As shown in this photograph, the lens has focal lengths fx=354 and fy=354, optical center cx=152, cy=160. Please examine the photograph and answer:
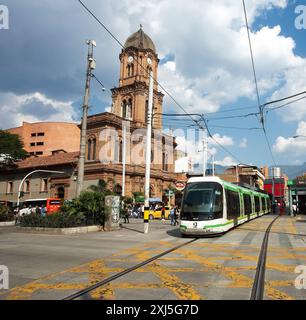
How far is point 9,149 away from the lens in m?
51.7

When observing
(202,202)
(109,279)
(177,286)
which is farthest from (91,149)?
(177,286)

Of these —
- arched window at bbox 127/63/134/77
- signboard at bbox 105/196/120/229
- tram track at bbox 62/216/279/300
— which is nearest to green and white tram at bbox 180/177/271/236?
tram track at bbox 62/216/279/300

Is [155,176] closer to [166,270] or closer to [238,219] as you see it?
[238,219]

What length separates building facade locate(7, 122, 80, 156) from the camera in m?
85.6

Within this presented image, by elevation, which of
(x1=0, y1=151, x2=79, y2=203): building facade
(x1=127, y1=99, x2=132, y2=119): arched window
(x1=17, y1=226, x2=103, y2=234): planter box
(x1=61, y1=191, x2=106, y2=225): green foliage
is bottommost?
(x1=17, y1=226, x2=103, y2=234): planter box

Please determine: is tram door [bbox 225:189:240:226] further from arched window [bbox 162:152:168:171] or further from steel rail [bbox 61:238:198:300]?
arched window [bbox 162:152:168:171]

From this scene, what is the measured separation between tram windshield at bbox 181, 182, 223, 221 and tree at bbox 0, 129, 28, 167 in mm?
41055

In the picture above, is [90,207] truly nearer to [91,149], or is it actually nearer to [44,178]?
[91,149]

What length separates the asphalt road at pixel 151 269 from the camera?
6.69m

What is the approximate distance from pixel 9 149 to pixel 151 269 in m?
47.7

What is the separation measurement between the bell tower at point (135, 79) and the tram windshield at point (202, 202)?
3967 centimetres

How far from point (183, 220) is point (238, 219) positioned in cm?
630

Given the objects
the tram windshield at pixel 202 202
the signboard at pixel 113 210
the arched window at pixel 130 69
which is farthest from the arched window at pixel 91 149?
the tram windshield at pixel 202 202
